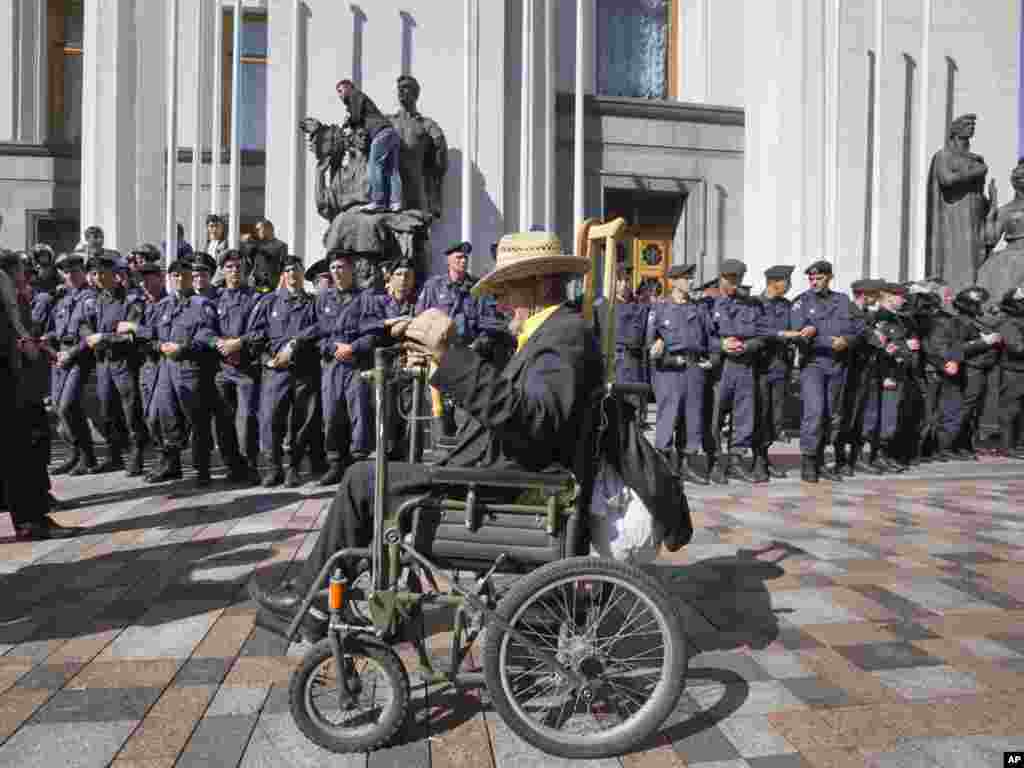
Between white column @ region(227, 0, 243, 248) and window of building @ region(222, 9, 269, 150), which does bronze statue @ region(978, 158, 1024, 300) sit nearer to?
white column @ region(227, 0, 243, 248)

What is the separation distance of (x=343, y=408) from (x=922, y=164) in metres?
12.3

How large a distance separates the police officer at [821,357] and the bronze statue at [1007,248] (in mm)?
6263

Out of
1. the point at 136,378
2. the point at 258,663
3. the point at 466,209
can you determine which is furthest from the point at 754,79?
the point at 258,663

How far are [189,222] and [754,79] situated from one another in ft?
35.9

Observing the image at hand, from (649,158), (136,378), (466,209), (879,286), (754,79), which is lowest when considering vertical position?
(136,378)

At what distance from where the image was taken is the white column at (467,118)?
41.5ft

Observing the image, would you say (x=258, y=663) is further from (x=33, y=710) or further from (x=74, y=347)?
(x=74, y=347)

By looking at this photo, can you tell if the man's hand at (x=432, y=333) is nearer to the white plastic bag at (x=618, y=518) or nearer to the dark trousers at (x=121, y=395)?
the white plastic bag at (x=618, y=518)

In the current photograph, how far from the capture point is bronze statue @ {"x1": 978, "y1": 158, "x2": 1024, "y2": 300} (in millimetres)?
12711

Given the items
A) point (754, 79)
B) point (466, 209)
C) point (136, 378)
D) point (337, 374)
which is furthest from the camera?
point (754, 79)

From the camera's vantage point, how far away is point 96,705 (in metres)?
2.79

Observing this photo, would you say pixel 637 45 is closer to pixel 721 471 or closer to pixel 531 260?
pixel 721 471

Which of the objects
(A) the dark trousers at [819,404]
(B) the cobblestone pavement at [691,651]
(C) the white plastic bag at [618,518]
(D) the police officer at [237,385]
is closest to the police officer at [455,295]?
(D) the police officer at [237,385]

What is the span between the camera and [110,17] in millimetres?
13500
